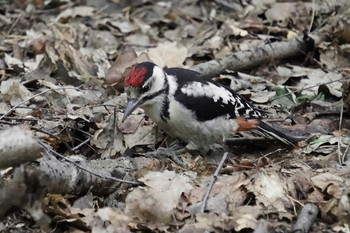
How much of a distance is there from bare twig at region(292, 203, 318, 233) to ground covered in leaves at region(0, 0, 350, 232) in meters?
0.03

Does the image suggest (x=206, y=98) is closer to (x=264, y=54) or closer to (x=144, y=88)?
(x=144, y=88)

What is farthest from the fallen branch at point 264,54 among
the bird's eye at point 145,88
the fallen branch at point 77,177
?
the fallen branch at point 77,177

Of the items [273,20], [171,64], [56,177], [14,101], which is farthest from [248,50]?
[56,177]

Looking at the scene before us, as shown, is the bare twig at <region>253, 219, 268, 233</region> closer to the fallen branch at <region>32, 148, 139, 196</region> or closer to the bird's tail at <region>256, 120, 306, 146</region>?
the fallen branch at <region>32, 148, 139, 196</region>

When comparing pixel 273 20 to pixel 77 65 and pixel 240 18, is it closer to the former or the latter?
pixel 240 18

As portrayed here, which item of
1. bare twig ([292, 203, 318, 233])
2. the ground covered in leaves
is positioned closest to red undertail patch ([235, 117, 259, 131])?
the ground covered in leaves

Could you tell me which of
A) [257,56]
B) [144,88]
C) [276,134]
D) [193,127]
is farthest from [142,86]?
[257,56]

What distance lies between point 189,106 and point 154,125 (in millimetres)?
611

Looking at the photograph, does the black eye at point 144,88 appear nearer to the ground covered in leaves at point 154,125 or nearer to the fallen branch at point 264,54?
the ground covered in leaves at point 154,125

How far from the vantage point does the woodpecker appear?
169 inches

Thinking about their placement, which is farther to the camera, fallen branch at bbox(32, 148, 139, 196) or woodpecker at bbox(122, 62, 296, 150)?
woodpecker at bbox(122, 62, 296, 150)

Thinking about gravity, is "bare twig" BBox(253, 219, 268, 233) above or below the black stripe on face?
above

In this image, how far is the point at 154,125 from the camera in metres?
4.98

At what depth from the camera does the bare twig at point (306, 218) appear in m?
3.24
